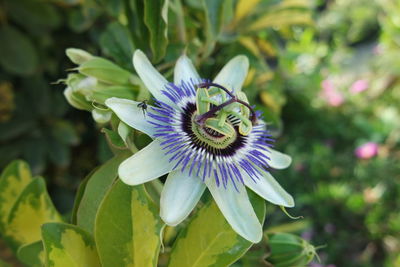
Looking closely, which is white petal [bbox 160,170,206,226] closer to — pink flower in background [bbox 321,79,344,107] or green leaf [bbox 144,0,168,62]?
green leaf [bbox 144,0,168,62]

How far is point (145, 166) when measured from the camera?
19.0 inches

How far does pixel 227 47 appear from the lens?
0.93 m

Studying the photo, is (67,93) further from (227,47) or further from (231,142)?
(227,47)

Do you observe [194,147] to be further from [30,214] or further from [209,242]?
[30,214]

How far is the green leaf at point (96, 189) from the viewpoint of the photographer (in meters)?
0.52

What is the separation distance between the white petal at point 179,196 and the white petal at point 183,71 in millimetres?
156

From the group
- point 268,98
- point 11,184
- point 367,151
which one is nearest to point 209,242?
point 11,184

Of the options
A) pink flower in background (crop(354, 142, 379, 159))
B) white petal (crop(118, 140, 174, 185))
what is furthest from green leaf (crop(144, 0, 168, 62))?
pink flower in background (crop(354, 142, 379, 159))

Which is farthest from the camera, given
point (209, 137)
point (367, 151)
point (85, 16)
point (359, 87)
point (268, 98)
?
point (359, 87)

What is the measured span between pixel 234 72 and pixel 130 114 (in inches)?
8.1

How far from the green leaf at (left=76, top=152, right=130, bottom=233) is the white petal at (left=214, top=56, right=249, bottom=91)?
206 millimetres

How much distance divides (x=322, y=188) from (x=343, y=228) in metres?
0.25

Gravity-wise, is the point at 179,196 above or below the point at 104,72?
below

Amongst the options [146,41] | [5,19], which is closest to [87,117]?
[5,19]
